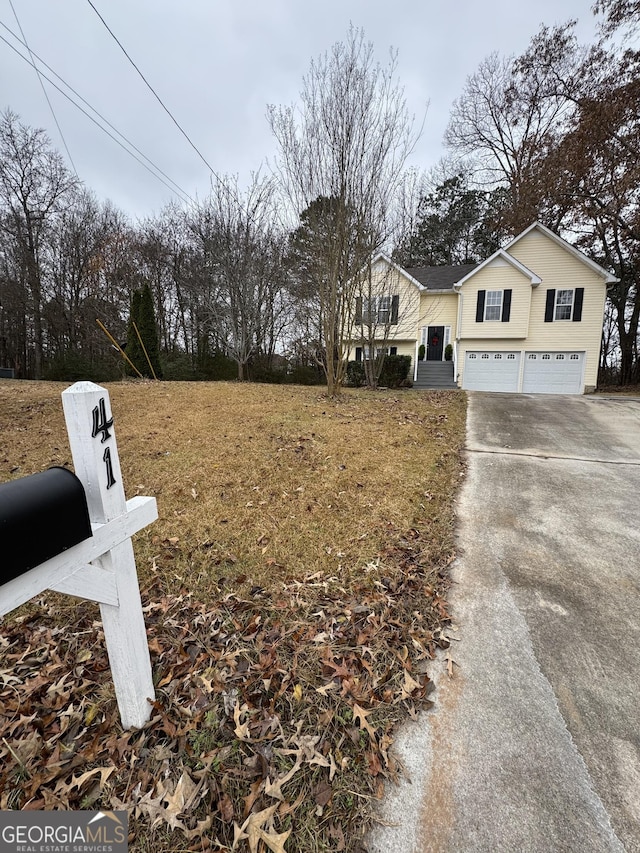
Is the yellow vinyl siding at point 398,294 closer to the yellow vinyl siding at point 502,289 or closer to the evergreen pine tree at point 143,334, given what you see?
the yellow vinyl siding at point 502,289

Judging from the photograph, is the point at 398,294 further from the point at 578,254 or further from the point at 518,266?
the point at 578,254

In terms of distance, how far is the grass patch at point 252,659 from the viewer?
1331 millimetres

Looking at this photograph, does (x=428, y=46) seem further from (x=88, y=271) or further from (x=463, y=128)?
(x=88, y=271)

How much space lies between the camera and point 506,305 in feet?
51.9

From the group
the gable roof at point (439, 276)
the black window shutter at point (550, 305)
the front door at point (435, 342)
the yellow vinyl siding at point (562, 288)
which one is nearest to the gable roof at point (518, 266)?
the yellow vinyl siding at point (562, 288)

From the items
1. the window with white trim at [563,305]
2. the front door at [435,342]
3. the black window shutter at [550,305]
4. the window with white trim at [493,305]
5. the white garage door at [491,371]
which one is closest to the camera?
the window with white trim at [563,305]

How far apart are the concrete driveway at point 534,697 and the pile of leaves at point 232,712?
150 mm

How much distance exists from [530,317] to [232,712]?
17934mm

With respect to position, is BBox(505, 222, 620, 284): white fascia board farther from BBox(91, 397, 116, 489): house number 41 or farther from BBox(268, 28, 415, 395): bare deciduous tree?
BBox(91, 397, 116, 489): house number 41

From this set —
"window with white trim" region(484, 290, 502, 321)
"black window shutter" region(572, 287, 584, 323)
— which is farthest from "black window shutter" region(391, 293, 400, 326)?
"black window shutter" region(572, 287, 584, 323)

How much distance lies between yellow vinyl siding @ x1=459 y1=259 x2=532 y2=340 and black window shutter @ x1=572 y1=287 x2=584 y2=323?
1788mm

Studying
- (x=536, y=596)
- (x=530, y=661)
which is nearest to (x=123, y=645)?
(x=530, y=661)

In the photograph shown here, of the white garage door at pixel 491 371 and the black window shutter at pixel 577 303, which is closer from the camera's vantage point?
the black window shutter at pixel 577 303

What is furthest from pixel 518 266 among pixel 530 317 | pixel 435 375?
pixel 435 375
